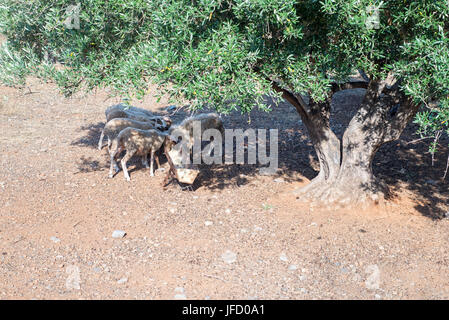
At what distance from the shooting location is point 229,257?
280 inches

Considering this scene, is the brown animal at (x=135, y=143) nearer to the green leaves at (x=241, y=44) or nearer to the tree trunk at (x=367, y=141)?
the green leaves at (x=241, y=44)

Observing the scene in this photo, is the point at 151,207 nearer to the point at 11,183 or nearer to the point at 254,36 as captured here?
the point at 11,183

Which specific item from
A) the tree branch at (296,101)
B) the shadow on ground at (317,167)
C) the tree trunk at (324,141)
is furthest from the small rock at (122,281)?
the tree branch at (296,101)

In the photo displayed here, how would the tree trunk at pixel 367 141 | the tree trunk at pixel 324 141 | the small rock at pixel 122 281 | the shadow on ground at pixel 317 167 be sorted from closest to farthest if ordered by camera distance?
the small rock at pixel 122 281 < the tree trunk at pixel 367 141 < the tree trunk at pixel 324 141 < the shadow on ground at pixel 317 167

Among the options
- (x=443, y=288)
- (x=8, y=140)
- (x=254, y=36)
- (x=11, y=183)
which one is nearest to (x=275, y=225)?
(x=443, y=288)

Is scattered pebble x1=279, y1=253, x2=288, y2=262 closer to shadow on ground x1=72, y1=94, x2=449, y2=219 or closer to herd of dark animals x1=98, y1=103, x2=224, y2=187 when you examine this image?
shadow on ground x1=72, y1=94, x2=449, y2=219

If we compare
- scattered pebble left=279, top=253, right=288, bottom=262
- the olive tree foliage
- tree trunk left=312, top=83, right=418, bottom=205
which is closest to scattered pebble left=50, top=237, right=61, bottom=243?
the olive tree foliage

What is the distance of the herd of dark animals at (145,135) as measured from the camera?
995 cm

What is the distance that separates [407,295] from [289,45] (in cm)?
390

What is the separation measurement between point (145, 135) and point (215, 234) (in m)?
3.35

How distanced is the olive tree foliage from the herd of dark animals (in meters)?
2.11

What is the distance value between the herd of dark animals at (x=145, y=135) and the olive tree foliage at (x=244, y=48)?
211 centimetres

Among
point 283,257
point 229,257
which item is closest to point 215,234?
point 229,257

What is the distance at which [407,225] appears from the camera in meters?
7.97
